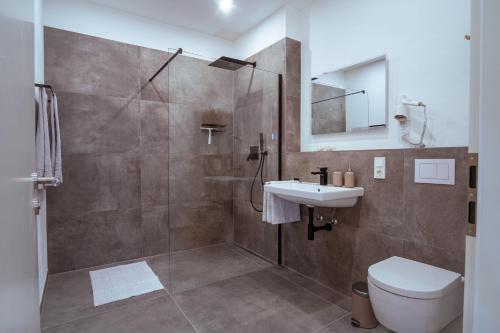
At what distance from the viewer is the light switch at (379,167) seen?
6.74 ft

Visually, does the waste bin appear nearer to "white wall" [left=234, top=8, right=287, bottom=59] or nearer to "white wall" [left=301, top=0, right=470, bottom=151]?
"white wall" [left=301, top=0, right=470, bottom=151]

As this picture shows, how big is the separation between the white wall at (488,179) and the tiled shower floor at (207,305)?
163cm

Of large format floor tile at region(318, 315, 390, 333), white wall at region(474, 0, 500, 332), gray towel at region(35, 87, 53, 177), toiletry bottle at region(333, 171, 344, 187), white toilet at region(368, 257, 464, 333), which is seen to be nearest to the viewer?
white wall at region(474, 0, 500, 332)

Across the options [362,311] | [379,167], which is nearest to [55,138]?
[379,167]

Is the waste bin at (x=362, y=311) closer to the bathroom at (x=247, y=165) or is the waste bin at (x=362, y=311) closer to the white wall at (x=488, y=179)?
the bathroom at (x=247, y=165)

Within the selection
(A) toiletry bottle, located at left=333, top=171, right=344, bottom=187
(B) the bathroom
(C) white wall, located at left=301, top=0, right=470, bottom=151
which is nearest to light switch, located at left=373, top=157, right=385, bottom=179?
(B) the bathroom

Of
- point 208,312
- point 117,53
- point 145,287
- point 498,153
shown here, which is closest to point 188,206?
point 145,287

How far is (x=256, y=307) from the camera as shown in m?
2.18

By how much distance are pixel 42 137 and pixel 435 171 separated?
111 inches

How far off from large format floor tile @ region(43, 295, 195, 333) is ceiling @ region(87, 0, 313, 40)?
2.80 meters

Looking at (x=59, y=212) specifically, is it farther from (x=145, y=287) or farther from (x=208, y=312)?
(x=208, y=312)

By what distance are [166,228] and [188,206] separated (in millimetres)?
636

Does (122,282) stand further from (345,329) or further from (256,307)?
(345,329)

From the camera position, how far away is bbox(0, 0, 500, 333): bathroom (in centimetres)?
176
